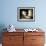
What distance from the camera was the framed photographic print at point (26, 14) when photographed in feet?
14.3

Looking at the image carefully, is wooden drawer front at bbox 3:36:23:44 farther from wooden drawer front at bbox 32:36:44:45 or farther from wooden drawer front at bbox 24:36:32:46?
wooden drawer front at bbox 32:36:44:45

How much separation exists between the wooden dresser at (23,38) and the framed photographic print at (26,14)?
67 cm

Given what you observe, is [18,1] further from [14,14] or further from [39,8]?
[39,8]

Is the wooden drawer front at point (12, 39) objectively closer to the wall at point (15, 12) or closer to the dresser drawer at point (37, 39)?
the dresser drawer at point (37, 39)

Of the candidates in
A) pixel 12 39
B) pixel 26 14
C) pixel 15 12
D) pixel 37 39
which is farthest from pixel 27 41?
pixel 15 12

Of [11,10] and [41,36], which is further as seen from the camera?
[11,10]

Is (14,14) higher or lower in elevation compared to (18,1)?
lower

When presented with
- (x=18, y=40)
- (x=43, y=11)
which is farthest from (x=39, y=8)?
(x=18, y=40)

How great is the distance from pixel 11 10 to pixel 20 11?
30cm

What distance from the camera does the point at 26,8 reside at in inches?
171

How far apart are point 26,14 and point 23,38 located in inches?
35.3

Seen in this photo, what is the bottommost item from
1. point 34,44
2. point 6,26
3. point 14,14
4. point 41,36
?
point 34,44

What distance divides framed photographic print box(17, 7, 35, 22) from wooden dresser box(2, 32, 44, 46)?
67 centimetres

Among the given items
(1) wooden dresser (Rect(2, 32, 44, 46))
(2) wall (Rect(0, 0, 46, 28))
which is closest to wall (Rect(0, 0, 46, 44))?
(2) wall (Rect(0, 0, 46, 28))
